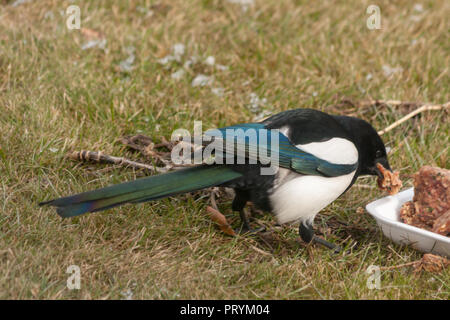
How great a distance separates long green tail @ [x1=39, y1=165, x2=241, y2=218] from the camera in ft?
7.10

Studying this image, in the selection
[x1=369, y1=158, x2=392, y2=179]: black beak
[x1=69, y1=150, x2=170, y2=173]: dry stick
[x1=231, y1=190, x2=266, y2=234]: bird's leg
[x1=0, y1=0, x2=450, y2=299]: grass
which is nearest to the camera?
[x1=0, y1=0, x2=450, y2=299]: grass

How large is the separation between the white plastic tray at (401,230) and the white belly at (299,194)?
0.82 ft

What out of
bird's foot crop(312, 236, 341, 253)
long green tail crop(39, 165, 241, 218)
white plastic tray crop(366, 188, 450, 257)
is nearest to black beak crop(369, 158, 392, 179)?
white plastic tray crop(366, 188, 450, 257)

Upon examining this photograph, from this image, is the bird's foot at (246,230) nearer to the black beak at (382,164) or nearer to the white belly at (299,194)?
the white belly at (299,194)

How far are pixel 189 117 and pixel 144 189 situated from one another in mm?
1182

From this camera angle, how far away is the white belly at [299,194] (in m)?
2.49

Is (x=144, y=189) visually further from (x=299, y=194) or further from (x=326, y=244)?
(x=326, y=244)

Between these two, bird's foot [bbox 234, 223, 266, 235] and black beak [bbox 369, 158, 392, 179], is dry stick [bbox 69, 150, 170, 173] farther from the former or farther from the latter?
black beak [bbox 369, 158, 392, 179]

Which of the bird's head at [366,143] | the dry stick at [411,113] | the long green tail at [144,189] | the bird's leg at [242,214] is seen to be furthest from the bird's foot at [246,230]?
the dry stick at [411,113]

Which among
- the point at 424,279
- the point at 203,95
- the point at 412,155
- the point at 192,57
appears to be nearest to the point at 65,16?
the point at 192,57

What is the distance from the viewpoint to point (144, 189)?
7.46 feet

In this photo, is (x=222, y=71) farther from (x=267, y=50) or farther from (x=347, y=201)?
(x=347, y=201)

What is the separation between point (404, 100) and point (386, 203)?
1233mm

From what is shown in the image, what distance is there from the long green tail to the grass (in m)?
0.21
